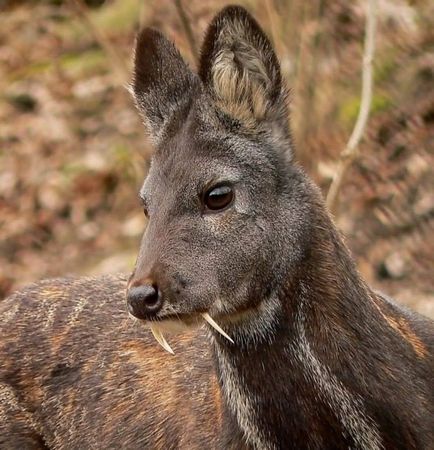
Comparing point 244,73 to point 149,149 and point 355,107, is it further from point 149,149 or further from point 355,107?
point 355,107

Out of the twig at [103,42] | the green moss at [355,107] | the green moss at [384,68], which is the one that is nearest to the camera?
the twig at [103,42]

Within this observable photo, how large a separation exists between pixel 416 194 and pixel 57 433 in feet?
15.9

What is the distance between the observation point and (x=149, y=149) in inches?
435

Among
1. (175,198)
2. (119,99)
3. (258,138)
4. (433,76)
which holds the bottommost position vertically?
Answer: (119,99)

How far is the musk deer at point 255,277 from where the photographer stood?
5.16 meters

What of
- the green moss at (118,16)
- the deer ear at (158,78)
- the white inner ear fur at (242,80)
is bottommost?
the green moss at (118,16)

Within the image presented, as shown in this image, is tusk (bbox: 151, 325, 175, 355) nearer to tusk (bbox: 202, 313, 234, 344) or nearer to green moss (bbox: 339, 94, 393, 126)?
tusk (bbox: 202, 313, 234, 344)

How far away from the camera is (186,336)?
6.59m

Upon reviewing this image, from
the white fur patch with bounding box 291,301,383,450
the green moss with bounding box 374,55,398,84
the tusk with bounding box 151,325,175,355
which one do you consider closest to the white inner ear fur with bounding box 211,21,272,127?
the white fur patch with bounding box 291,301,383,450

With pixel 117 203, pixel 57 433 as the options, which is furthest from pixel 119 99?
pixel 57 433

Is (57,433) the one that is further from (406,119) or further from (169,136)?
(406,119)

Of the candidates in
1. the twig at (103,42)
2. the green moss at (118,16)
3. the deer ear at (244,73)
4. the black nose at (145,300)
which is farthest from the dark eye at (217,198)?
the green moss at (118,16)

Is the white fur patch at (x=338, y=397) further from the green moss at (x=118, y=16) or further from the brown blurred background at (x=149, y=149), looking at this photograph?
the green moss at (x=118, y=16)

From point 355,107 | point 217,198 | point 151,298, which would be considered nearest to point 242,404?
point 151,298
